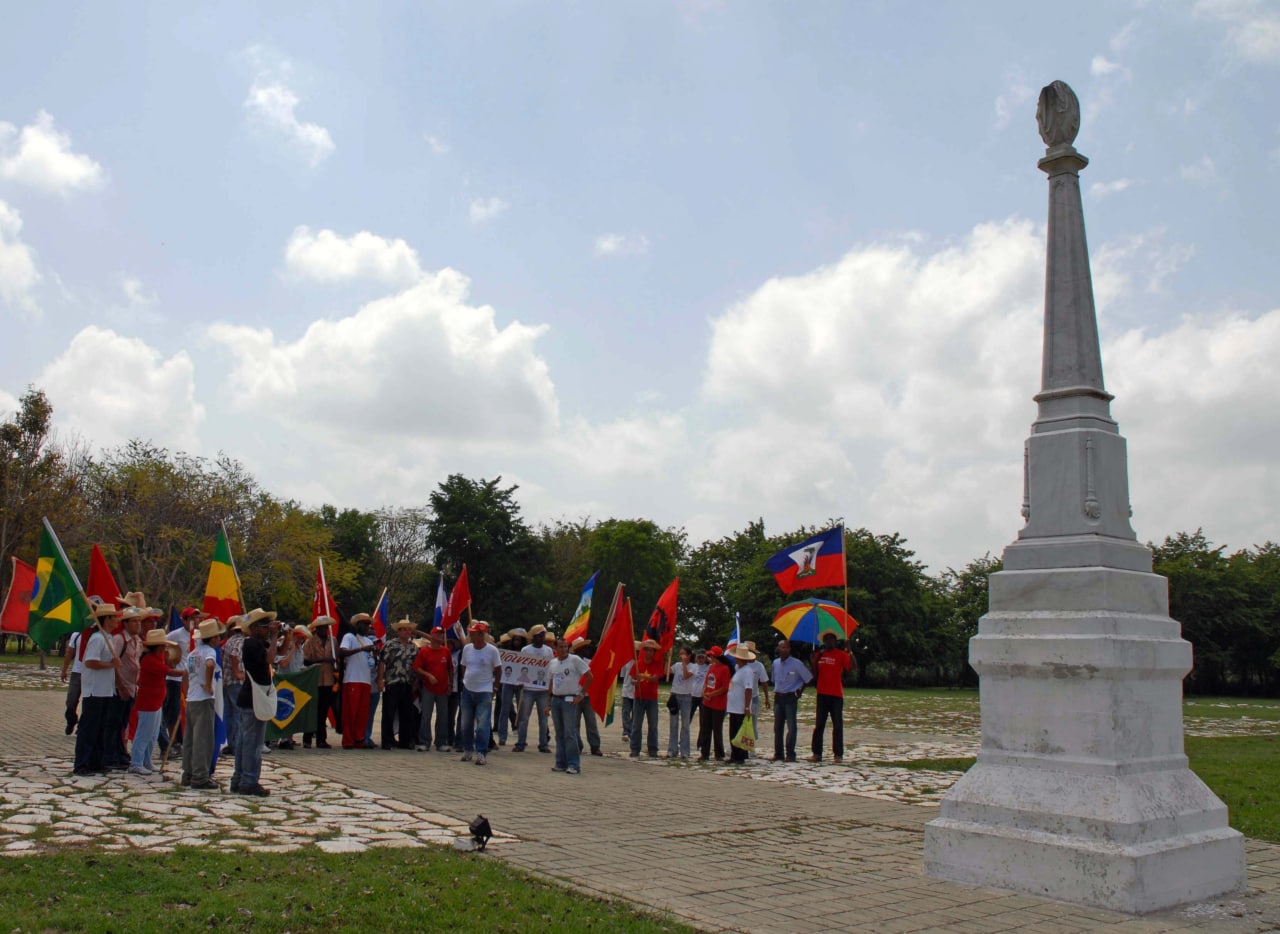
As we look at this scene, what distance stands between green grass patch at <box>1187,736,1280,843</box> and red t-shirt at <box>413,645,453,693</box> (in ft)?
34.6

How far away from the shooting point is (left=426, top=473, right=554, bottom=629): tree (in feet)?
218

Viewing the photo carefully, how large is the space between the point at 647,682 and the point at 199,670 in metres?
7.53

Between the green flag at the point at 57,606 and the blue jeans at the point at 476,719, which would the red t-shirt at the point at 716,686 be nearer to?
the blue jeans at the point at 476,719

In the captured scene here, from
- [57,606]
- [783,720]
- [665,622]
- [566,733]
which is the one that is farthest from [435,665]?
[783,720]

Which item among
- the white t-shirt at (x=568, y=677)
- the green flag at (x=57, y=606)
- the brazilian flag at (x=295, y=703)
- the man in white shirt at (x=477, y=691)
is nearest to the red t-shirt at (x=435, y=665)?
the man in white shirt at (x=477, y=691)

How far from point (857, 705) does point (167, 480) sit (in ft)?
106

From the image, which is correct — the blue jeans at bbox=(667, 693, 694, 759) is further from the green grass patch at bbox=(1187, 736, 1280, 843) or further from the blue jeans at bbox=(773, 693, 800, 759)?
the green grass patch at bbox=(1187, 736, 1280, 843)

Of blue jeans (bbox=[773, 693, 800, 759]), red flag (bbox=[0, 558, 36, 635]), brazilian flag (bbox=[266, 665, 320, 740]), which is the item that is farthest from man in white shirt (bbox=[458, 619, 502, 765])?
red flag (bbox=[0, 558, 36, 635])

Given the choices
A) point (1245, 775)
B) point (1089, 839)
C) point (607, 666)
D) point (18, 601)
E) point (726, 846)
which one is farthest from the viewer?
point (18, 601)

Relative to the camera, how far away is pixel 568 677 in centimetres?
1466

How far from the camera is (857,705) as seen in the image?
3481cm

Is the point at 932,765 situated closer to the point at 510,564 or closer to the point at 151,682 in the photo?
the point at 151,682

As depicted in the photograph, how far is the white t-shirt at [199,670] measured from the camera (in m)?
11.3

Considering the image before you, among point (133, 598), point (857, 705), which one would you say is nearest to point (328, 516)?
point (857, 705)
